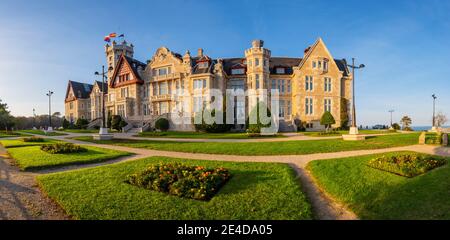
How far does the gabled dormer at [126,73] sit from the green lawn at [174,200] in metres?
35.9

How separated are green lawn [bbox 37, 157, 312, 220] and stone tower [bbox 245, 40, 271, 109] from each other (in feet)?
88.1

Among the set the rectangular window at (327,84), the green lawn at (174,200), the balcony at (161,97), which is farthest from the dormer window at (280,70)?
the green lawn at (174,200)

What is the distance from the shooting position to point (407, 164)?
8.26 m

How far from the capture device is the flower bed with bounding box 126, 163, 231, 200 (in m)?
6.14

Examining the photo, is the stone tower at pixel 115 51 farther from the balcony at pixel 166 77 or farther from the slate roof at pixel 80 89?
the balcony at pixel 166 77

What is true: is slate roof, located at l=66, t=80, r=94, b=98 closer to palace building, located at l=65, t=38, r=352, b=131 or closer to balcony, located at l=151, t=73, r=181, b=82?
palace building, located at l=65, t=38, r=352, b=131

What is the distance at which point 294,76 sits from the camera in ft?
117

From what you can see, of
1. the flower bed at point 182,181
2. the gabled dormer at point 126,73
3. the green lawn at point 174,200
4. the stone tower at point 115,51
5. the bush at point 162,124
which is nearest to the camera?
the green lawn at point 174,200

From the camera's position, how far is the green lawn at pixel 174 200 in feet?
16.5

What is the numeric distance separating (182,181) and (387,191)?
613cm

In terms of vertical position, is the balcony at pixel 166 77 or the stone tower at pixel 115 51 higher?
the stone tower at pixel 115 51
